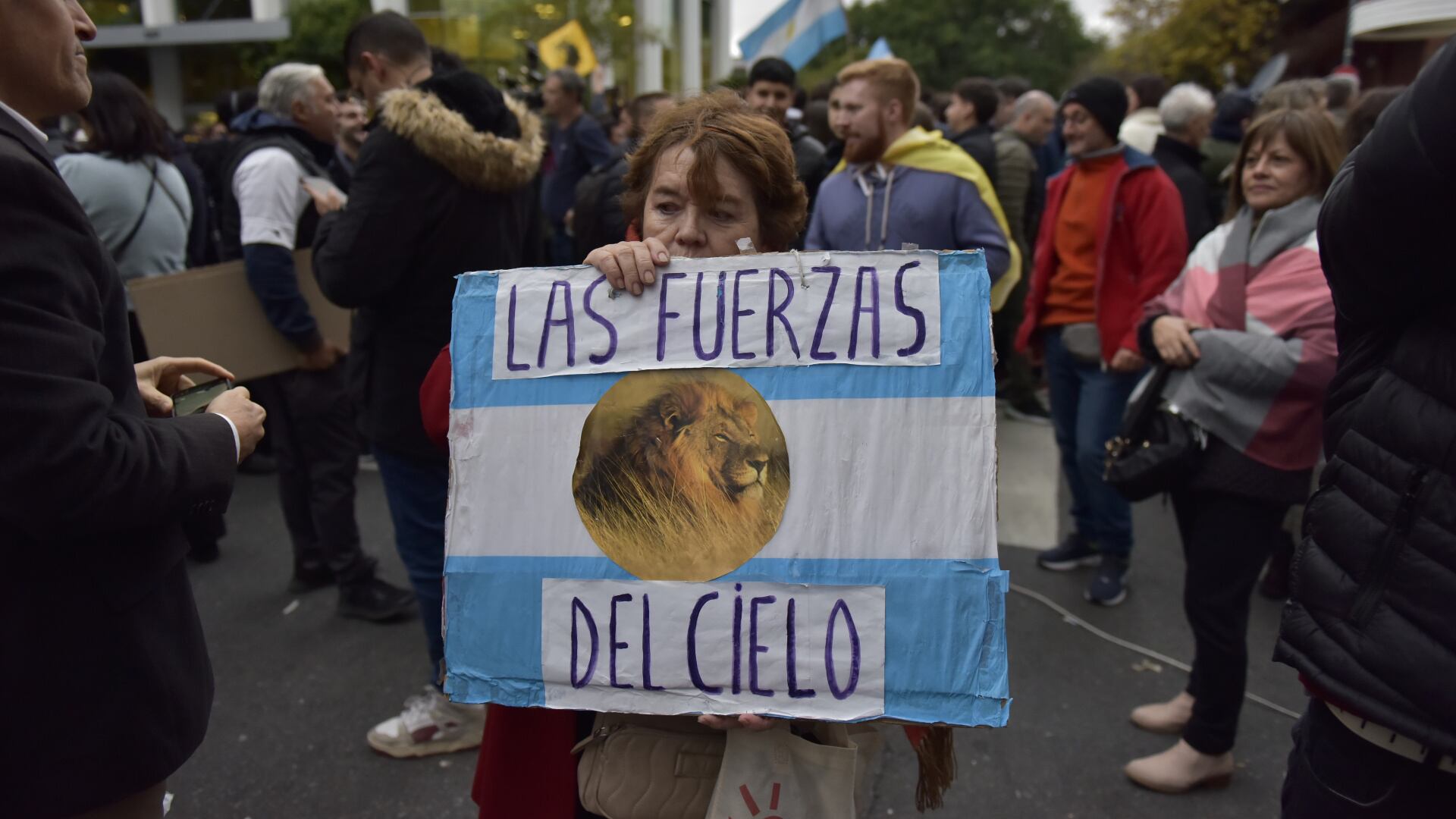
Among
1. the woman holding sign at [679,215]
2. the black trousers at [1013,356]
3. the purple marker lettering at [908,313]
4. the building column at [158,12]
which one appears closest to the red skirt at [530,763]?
the woman holding sign at [679,215]

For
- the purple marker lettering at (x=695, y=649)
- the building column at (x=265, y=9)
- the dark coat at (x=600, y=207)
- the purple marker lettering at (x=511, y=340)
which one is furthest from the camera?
the building column at (x=265, y=9)

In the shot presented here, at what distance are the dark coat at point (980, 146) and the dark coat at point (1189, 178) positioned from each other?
42.9 inches

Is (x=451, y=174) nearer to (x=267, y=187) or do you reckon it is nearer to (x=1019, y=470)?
(x=267, y=187)

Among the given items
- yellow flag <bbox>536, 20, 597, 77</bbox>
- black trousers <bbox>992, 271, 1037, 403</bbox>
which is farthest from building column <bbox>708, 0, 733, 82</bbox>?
black trousers <bbox>992, 271, 1037, 403</bbox>

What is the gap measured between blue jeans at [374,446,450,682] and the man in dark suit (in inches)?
52.5

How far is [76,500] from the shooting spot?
1225mm

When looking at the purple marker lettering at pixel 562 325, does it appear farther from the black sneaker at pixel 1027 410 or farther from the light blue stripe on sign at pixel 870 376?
the black sneaker at pixel 1027 410

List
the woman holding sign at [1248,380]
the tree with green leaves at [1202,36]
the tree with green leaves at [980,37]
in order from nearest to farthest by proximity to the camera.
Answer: the woman holding sign at [1248,380] → the tree with green leaves at [1202,36] → the tree with green leaves at [980,37]

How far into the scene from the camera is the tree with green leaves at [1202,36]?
68.3ft

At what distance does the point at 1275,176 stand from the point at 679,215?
180 cm

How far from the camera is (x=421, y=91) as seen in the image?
8.71ft

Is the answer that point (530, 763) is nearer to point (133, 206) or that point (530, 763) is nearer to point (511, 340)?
point (511, 340)

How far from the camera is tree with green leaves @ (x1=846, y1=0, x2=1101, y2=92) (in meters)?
49.1

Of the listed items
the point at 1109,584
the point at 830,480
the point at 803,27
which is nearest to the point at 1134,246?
the point at 1109,584
